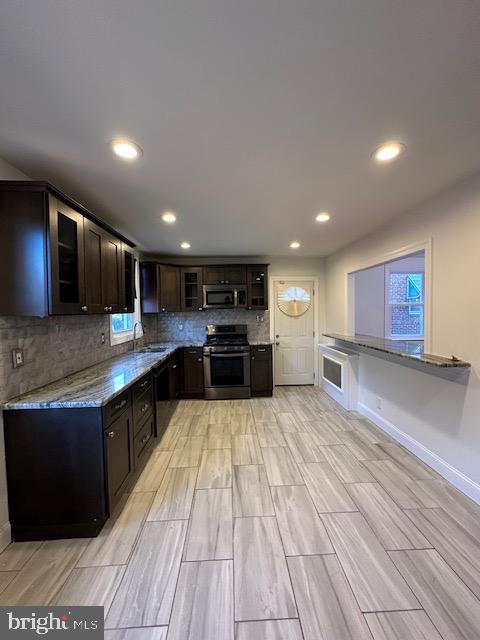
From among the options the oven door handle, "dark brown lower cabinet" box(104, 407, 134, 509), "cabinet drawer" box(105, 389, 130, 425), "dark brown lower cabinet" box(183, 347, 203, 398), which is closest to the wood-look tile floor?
"dark brown lower cabinet" box(104, 407, 134, 509)

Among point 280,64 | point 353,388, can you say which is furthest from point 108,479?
point 353,388

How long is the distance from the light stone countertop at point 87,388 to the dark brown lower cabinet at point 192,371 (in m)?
1.46

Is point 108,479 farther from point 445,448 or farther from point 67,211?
point 445,448

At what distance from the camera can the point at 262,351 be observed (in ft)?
15.0

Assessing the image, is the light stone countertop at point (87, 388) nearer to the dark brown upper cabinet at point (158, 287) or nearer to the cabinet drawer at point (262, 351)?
the dark brown upper cabinet at point (158, 287)

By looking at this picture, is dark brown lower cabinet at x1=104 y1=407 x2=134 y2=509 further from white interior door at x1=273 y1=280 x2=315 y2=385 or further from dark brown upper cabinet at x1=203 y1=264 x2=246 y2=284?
white interior door at x1=273 y1=280 x2=315 y2=385

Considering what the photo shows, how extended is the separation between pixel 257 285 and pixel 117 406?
330 cm

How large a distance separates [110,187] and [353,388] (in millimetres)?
3815

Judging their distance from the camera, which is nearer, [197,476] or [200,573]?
[200,573]

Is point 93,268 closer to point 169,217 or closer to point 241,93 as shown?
point 169,217

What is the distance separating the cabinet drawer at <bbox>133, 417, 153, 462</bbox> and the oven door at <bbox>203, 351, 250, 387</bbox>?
1.70 metres

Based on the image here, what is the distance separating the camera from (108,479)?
180 centimetres

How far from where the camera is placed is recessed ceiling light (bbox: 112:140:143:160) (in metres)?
1.57

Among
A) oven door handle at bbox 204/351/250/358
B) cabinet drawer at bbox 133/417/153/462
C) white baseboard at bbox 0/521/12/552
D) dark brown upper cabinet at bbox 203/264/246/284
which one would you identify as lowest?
white baseboard at bbox 0/521/12/552
